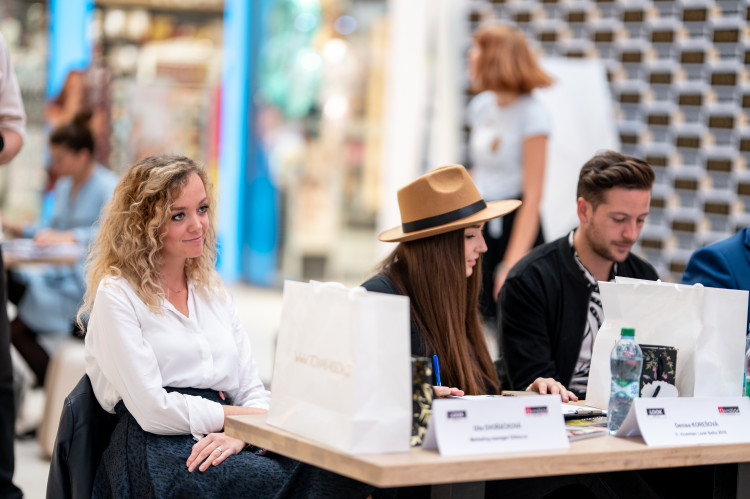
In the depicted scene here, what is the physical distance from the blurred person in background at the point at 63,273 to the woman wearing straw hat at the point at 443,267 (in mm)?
2567

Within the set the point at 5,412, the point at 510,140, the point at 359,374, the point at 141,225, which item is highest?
the point at 510,140

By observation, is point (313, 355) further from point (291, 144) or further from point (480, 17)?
point (291, 144)

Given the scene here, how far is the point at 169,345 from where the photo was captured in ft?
7.83

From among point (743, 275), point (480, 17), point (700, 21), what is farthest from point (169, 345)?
point (480, 17)

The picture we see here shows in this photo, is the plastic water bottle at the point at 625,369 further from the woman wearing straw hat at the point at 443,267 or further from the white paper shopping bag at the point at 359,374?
the white paper shopping bag at the point at 359,374

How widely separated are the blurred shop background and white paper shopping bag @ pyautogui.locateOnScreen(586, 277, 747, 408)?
3981 mm

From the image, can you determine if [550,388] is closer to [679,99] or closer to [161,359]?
[161,359]

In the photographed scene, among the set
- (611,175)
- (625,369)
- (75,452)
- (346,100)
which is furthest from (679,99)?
(75,452)

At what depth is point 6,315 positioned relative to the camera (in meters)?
3.03

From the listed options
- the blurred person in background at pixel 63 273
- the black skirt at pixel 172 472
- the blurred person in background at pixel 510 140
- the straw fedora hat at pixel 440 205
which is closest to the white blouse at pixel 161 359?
the black skirt at pixel 172 472

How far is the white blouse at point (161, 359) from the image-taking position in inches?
89.9

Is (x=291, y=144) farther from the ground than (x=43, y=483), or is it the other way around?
(x=291, y=144)

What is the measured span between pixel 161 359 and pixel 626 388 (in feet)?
3.63

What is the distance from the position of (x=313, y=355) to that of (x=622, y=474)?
89 cm
